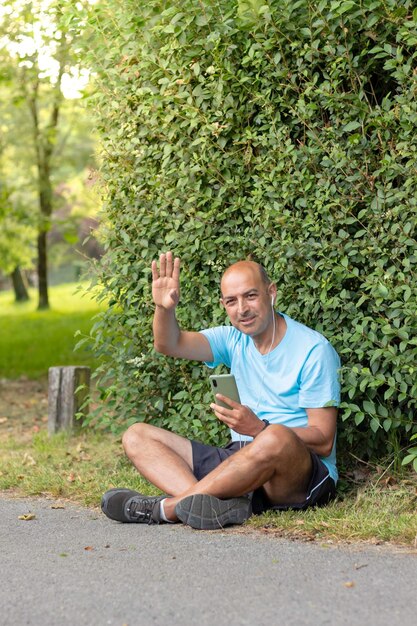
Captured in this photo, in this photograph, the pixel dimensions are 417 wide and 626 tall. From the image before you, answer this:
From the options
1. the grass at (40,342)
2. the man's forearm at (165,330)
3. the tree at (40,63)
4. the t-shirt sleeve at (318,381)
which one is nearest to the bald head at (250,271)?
the man's forearm at (165,330)

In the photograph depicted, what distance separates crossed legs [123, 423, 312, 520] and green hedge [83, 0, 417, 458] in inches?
22.6

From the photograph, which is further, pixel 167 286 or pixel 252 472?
pixel 167 286

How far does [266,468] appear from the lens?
519 centimetres

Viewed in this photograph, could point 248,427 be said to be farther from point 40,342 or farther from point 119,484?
point 40,342

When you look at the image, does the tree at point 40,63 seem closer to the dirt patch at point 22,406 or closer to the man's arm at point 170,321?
the man's arm at point 170,321

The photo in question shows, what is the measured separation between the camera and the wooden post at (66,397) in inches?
350

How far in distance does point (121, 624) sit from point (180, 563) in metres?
0.92

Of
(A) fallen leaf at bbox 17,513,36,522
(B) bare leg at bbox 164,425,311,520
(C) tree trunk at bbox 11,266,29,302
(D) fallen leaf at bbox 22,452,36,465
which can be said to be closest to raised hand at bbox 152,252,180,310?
(B) bare leg at bbox 164,425,311,520

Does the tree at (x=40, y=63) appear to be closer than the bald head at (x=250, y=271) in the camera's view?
No

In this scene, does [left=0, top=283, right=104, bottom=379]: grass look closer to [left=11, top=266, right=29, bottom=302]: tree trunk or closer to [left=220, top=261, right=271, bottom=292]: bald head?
[left=220, top=261, right=271, bottom=292]: bald head

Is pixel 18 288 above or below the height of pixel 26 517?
below

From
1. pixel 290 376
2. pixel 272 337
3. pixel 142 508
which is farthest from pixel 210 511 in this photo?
pixel 272 337

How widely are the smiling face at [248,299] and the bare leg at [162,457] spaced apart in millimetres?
889

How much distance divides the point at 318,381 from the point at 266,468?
25.4 inches
